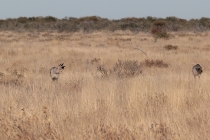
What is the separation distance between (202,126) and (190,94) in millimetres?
1900

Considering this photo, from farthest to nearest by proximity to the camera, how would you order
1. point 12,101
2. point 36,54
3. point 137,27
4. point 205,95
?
point 137,27 < point 36,54 < point 205,95 < point 12,101

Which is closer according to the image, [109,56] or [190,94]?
[190,94]

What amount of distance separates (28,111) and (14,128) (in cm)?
62

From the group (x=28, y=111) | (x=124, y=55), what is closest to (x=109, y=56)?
(x=124, y=55)

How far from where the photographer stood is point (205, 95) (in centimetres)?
562

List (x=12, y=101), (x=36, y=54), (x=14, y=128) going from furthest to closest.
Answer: (x=36, y=54) → (x=12, y=101) → (x=14, y=128)

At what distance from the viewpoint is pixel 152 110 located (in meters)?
4.91

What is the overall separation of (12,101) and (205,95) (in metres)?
2.98

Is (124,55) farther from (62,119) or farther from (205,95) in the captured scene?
(62,119)

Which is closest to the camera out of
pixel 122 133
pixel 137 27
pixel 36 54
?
pixel 122 133

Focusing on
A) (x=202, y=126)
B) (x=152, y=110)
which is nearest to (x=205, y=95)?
(x=152, y=110)

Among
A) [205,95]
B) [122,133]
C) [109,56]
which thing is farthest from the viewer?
[109,56]

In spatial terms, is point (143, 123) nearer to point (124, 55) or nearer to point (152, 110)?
point (152, 110)

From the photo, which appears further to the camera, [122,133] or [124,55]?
[124,55]
